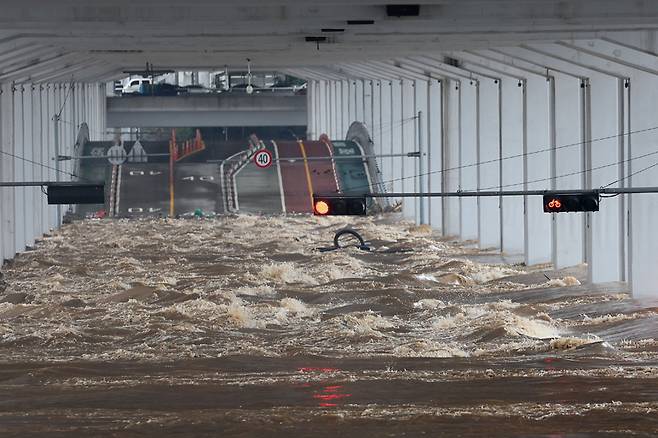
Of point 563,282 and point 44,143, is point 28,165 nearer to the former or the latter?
point 44,143

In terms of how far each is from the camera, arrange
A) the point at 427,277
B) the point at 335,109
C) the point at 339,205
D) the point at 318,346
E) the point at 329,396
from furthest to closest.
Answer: the point at 335,109 → the point at 427,277 → the point at 339,205 → the point at 318,346 → the point at 329,396

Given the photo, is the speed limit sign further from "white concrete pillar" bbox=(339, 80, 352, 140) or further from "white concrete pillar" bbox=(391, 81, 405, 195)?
"white concrete pillar" bbox=(339, 80, 352, 140)

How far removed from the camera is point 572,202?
26.1 metres

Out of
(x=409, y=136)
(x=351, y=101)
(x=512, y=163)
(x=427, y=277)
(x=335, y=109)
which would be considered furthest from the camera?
(x=335, y=109)

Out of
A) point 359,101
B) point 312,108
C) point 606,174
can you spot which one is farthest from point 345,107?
point 606,174

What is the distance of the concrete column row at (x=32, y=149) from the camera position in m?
45.0

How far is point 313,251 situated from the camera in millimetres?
47188

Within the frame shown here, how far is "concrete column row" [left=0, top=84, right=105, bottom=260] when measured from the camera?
148 ft

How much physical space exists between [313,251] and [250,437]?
28.9 meters

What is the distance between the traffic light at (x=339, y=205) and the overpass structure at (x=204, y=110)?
2328 inches

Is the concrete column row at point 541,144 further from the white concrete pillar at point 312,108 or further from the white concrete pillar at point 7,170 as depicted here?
the white concrete pillar at point 312,108

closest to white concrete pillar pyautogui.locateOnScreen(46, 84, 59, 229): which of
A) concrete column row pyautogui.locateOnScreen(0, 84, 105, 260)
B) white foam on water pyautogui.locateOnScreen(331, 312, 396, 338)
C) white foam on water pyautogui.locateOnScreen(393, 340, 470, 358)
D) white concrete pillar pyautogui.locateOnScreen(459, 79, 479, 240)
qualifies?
concrete column row pyautogui.locateOnScreen(0, 84, 105, 260)

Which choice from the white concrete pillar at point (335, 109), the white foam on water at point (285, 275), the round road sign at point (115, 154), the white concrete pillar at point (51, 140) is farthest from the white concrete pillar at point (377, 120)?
the white foam on water at point (285, 275)

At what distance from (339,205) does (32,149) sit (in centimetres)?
2596
